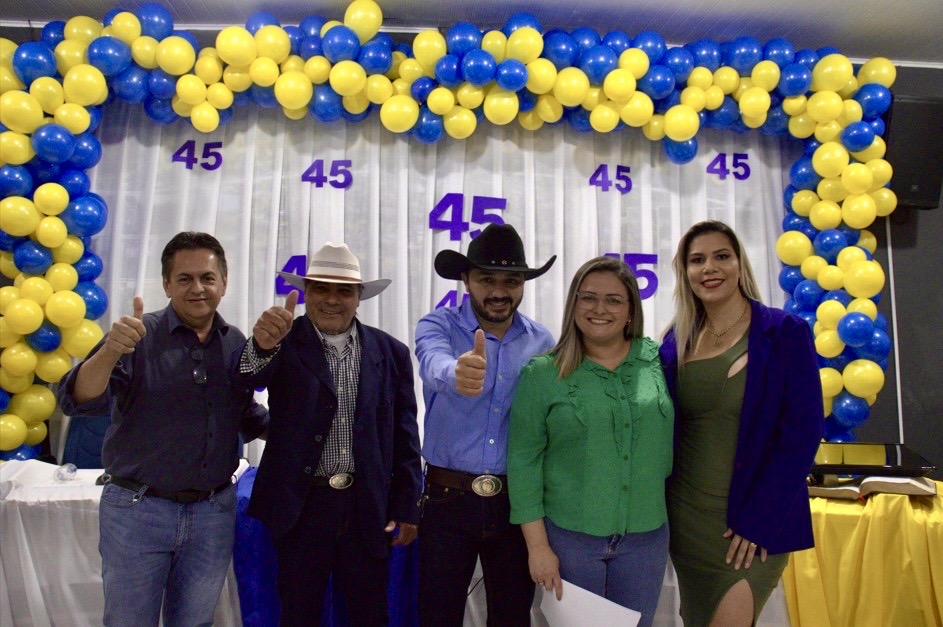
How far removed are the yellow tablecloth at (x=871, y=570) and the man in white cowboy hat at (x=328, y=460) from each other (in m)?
1.66

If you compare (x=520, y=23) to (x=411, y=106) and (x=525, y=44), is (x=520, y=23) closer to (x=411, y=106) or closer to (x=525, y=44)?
(x=525, y=44)

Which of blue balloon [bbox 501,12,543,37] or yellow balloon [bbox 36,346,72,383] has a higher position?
blue balloon [bbox 501,12,543,37]

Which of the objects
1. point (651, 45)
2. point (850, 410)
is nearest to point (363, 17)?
point (651, 45)

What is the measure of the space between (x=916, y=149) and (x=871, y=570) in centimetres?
230

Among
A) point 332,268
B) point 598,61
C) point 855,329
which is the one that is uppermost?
point 598,61

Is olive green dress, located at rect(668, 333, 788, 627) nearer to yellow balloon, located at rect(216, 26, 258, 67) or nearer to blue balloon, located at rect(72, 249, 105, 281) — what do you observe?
yellow balloon, located at rect(216, 26, 258, 67)

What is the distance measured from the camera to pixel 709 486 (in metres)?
1.87

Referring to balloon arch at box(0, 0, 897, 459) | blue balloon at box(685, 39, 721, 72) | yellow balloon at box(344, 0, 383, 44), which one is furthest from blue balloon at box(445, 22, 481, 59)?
blue balloon at box(685, 39, 721, 72)

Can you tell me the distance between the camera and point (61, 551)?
2.68m

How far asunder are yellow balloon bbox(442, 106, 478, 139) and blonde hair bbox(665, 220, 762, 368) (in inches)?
68.9

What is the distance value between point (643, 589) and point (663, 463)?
1.12 ft

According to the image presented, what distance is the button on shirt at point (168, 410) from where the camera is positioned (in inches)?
76.1

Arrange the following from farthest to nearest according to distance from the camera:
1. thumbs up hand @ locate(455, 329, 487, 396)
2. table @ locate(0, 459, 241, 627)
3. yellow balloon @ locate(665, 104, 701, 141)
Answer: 1. yellow balloon @ locate(665, 104, 701, 141)
2. table @ locate(0, 459, 241, 627)
3. thumbs up hand @ locate(455, 329, 487, 396)

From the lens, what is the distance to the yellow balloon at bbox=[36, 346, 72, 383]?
10.7 feet
